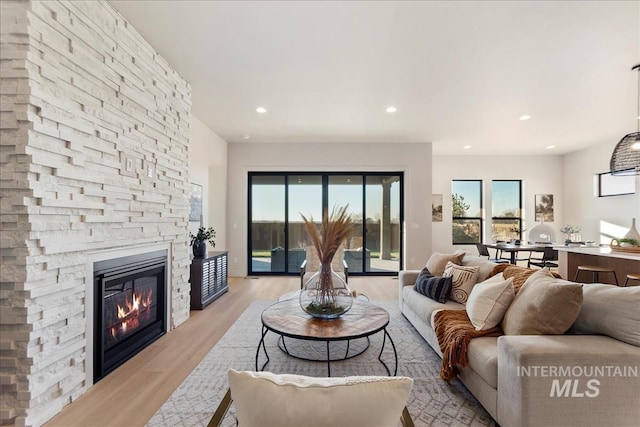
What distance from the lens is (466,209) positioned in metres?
7.84

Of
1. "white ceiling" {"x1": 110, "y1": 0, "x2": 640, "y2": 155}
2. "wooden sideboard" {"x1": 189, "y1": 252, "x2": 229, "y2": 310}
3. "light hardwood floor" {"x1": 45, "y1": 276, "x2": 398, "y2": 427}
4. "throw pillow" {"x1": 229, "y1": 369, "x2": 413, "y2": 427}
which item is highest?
"white ceiling" {"x1": 110, "y1": 0, "x2": 640, "y2": 155}

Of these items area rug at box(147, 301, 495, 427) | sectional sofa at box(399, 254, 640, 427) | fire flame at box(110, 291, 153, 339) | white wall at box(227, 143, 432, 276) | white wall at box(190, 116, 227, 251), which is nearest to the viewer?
sectional sofa at box(399, 254, 640, 427)

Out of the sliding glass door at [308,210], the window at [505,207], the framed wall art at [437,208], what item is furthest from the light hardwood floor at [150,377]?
the window at [505,207]

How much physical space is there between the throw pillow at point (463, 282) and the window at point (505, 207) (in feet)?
18.2

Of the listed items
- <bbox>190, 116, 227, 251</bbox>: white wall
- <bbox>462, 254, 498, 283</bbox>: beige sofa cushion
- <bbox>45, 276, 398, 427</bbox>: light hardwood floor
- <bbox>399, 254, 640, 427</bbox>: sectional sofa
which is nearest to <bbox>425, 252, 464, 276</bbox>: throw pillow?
<bbox>462, 254, 498, 283</bbox>: beige sofa cushion

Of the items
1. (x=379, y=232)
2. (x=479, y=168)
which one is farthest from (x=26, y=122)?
(x=479, y=168)

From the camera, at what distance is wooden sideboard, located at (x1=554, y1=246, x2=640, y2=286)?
3.95m

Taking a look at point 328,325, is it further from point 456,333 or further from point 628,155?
point 628,155

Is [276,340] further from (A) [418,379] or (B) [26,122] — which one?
(B) [26,122]

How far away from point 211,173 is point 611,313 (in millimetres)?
6094

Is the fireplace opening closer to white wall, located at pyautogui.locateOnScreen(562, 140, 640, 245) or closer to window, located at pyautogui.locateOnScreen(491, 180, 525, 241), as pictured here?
window, located at pyautogui.locateOnScreen(491, 180, 525, 241)

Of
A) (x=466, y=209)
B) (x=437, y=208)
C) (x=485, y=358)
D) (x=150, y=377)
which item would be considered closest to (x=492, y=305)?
(x=485, y=358)

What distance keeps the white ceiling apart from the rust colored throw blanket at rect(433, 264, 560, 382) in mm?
2110

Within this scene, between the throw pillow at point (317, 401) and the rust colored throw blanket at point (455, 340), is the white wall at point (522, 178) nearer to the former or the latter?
the rust colored throw blanket at point (455, 340)
